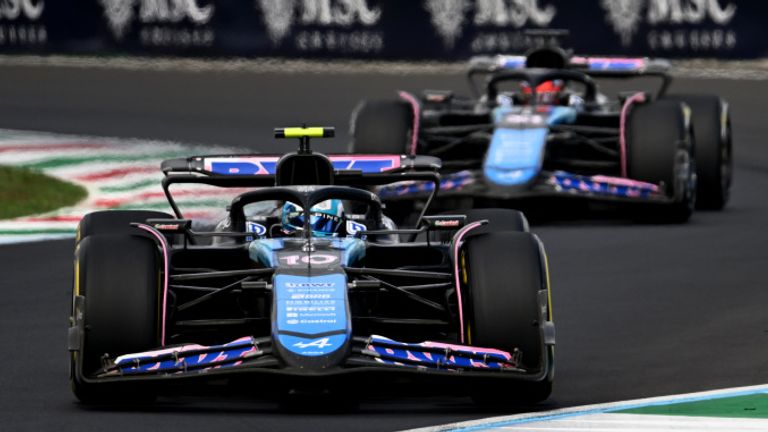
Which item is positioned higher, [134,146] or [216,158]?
[216,158]

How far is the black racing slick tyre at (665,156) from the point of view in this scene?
54.6 ft

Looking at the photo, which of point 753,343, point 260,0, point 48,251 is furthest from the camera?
point 260,0

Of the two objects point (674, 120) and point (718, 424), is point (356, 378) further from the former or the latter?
point (674, 120)

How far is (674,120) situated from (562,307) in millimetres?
4977

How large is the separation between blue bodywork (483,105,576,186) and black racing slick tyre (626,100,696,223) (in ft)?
2.32

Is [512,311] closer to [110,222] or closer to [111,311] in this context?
[111,311]

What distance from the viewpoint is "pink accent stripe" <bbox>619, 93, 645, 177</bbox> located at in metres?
17.0

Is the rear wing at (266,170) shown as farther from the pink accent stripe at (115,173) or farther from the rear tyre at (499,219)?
the pink accent stripe at (115,173)

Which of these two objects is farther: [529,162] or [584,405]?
[529,162]

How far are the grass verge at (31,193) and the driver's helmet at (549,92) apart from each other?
399 cm

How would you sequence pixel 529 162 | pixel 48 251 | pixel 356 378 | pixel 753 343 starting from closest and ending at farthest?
pixel 356 378, pixel 753 343, pixel 48 251, pixel 529 162

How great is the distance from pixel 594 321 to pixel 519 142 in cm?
541

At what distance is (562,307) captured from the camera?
12.2m

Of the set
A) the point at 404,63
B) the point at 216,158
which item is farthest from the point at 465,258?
the point at 404,63
